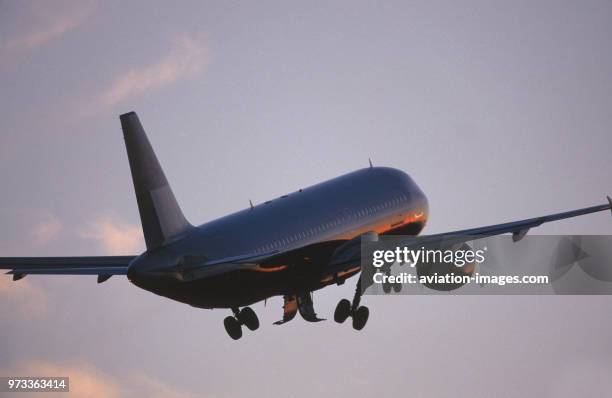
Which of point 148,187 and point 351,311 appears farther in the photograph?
point 351,311

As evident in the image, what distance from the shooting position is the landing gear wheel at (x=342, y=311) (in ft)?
260

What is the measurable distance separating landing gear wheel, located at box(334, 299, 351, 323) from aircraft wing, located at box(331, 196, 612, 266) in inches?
108

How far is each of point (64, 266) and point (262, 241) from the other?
11.0 m

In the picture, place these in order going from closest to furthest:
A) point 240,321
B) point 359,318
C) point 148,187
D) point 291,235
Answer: point 148,187, point 291,235, point 240,321, point 359,318

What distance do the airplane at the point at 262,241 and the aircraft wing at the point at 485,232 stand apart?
71 mm

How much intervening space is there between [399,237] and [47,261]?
19680 mm

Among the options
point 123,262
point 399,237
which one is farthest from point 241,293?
point 399,237

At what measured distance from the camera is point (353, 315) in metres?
79.5

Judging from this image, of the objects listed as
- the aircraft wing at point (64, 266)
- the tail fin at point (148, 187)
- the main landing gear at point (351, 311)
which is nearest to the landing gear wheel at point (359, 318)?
the main landing gear at point (351, 311)

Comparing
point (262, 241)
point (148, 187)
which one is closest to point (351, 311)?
point (262, 241)

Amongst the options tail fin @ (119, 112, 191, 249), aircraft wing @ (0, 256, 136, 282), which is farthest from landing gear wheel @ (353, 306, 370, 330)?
tail fin @ (119, 112, 191, 249)

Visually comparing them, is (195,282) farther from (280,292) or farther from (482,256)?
(482,256)

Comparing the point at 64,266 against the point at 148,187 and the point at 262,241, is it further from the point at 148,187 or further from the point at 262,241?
the point at 148,187

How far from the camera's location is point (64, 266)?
77.4 m
